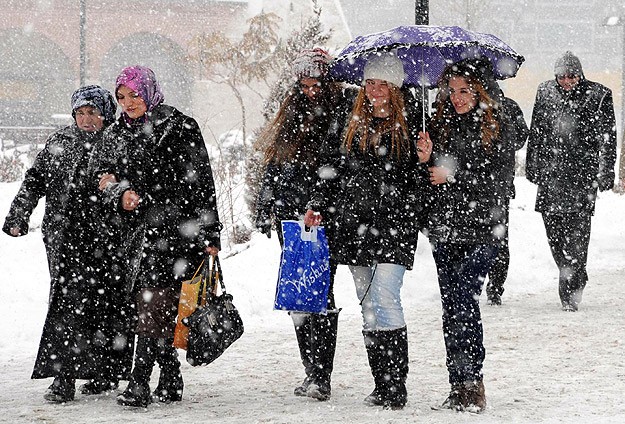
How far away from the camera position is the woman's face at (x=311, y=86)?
5.71m

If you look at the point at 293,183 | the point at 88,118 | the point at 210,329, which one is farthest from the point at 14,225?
the point at 293,183

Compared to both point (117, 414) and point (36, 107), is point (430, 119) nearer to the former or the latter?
point (117, 414)

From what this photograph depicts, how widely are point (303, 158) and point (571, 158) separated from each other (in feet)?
11.9

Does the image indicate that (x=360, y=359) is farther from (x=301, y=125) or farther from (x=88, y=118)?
(x=88, y=118)

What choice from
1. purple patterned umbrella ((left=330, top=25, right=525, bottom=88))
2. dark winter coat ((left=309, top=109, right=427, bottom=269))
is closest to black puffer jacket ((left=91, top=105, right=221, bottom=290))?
dark winter coat ((left=309, top=109, right=427, bottom=269))

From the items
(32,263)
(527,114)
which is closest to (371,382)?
(32,263)

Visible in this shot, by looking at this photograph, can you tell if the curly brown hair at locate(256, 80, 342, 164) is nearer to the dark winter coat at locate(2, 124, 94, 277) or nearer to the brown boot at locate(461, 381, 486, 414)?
the dark winter coat at locate(2, 124, 94, 277)

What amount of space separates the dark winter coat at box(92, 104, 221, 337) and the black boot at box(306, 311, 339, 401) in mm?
743

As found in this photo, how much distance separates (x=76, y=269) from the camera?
5648 mm

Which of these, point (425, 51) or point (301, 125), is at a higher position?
point (425, 51)

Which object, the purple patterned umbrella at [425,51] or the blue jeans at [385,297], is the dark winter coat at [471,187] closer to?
the blue jeans at [385,297]

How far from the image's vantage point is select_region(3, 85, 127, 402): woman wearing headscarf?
18.1 ft

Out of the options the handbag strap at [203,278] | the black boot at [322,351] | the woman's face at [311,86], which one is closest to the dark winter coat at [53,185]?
the handbag strap at [203,278]

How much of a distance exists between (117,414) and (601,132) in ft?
16.7
